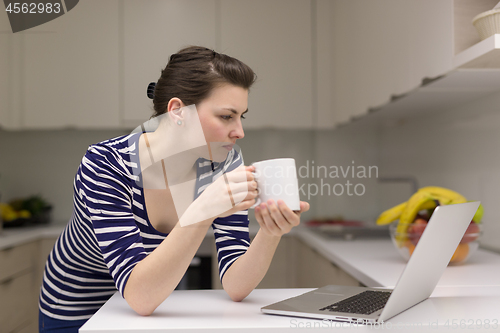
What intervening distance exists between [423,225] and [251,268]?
63cm

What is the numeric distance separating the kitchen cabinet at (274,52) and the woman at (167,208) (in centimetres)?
164

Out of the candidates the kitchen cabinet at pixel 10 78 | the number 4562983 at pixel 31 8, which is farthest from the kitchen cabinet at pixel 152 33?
the kitchen cabinet at pixel 10 78

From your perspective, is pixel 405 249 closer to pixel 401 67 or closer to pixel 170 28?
pixel 401 67

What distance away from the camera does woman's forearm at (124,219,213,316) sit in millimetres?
757

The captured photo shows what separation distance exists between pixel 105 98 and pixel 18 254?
974 mm

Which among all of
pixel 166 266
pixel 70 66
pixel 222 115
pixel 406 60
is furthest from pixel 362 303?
pixel 70 66

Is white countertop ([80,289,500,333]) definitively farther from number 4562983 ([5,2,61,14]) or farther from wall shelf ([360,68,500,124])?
number 4562983 ([5,2,61,14])

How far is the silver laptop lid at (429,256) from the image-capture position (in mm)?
667

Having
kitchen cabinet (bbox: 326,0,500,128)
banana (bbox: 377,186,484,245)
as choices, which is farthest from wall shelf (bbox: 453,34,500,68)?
banana (bbox: 377,186,484,245)

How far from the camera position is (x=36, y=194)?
2.96m

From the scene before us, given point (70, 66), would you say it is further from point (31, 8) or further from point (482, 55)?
point (482, 55)

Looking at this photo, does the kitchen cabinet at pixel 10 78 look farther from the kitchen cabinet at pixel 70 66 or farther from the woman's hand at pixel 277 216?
the woman's hand at pixel 277 216

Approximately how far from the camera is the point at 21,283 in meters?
2.29

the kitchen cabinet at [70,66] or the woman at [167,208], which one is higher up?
the kitchen cabinet at [70,66]
